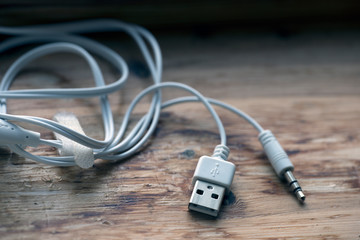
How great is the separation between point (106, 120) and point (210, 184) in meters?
0.23

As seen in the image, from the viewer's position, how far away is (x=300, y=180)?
2.30ft

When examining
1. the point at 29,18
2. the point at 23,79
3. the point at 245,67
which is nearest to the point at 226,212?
the point at 245,67

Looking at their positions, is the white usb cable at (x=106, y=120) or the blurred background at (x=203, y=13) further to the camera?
the blurred background at (x=203, y=13)

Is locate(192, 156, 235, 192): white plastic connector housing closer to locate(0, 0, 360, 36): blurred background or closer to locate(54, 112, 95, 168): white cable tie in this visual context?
locate(54, 112, 95, 168): white cable tie

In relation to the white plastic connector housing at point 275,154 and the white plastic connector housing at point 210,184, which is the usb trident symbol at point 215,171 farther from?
the white plastic connector housing at point 275,154

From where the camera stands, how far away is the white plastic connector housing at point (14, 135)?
1.93 feet

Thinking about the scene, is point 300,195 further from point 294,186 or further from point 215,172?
point 215,172

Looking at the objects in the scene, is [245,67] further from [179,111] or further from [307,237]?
[307,237]

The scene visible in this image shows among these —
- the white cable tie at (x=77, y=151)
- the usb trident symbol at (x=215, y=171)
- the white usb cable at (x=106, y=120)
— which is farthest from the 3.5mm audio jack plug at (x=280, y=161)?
the white cable tie at (x=77, y=151)

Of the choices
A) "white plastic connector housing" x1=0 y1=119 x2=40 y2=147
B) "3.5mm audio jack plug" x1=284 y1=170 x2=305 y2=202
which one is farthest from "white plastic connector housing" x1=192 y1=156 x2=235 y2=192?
"white plastic connector housing" x1=0 y1=119 x2=40 y2=147

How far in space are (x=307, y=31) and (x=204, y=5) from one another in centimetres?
27

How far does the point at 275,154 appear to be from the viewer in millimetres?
688

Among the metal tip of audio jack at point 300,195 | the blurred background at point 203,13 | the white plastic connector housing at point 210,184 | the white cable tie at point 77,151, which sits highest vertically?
the blurred background at point 203,13

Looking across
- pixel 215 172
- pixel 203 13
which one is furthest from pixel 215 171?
pixel 203 13
